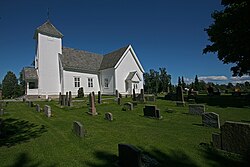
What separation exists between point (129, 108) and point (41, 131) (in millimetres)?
7702

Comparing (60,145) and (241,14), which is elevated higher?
(241,14)

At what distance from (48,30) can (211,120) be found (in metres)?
30.0

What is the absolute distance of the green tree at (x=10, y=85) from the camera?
58925 millimetres

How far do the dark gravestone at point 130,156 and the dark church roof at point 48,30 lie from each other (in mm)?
29885

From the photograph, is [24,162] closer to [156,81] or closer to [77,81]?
[77,81]

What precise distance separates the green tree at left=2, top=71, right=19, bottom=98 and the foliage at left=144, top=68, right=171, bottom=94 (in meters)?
46.1

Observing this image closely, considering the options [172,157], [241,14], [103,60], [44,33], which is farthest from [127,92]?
[172,157]

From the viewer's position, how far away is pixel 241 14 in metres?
16.1

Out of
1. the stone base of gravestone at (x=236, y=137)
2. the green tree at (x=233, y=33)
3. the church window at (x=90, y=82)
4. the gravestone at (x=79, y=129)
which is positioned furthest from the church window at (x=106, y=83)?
the stone base of gravestone at (x=236, y=137)

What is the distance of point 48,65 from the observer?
29016 mm

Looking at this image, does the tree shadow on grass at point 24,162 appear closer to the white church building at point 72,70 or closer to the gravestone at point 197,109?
the gravestone at point 197,109

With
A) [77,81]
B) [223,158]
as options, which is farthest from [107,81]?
[223,158]

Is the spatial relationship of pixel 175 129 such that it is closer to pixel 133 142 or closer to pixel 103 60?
pixel 133 142

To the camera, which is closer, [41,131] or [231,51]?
[41,131]
